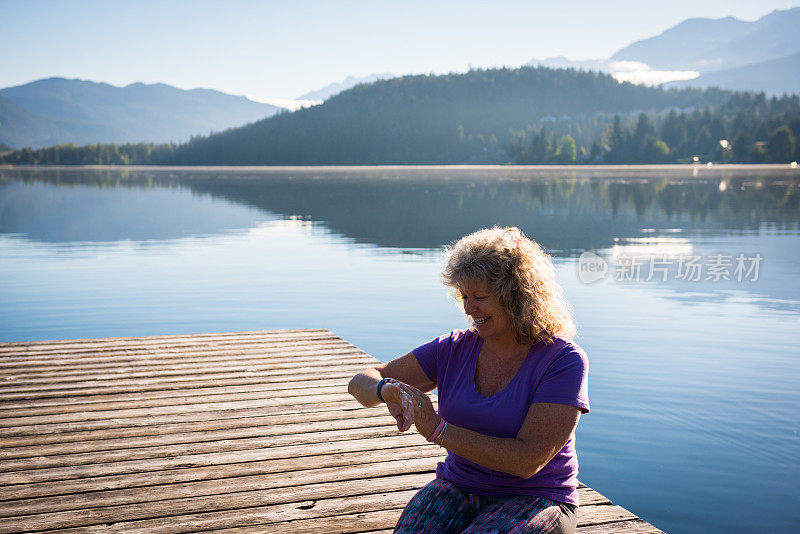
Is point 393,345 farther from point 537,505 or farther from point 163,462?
point 537,505

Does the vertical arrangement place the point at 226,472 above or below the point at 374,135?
below

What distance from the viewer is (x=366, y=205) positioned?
135ft

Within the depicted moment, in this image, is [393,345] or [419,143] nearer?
[393,345]

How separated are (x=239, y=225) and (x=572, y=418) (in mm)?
27676

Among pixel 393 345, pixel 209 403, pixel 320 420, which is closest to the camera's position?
pixel 320 420

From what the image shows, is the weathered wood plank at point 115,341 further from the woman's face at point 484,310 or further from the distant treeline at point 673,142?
the distant treeline at point 673,142

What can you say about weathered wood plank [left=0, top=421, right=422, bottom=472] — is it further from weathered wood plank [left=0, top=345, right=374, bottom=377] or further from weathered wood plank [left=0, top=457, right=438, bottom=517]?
weathered wood plank [left=0, top=345, right=374, bottom=377]

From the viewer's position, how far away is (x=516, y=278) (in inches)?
104

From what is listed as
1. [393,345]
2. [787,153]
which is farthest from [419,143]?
[393,345]

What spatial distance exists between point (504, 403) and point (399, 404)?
356 mm

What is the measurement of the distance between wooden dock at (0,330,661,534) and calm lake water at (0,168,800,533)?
84.4 inches

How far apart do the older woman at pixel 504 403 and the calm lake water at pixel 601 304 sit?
9.72 feet

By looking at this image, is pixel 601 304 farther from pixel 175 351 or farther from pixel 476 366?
pixel 476 366
